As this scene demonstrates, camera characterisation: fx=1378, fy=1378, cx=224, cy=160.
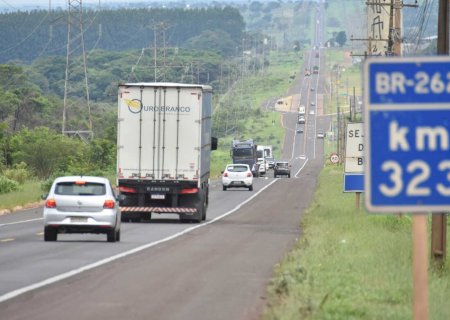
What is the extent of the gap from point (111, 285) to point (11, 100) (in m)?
103

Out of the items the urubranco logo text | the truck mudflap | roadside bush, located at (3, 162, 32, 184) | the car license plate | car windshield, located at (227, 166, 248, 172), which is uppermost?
the urubranco logo text

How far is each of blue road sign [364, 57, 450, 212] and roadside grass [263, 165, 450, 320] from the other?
5.96 m

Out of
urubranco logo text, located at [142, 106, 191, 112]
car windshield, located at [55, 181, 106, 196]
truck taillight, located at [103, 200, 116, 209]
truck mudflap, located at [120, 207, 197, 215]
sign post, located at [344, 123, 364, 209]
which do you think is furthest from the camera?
truck mudflap, located at [120, 207, 197, 215]

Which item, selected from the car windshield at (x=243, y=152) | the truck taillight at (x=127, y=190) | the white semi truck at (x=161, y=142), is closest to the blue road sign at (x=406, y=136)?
the white semi truck at (x=161, y=142)

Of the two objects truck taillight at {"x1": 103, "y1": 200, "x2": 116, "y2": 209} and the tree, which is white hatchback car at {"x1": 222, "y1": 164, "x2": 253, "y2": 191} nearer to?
the tree

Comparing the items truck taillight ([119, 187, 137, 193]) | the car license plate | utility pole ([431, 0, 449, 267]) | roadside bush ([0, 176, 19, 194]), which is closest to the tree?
roadside bush ([0, 176, 19, 194])

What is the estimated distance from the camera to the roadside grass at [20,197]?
51.9 meters

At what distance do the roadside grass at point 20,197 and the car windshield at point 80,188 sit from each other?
19693mm

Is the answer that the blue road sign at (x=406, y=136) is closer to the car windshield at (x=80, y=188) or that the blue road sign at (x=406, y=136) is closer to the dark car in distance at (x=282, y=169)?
the car windshield at (x=80, y=188)

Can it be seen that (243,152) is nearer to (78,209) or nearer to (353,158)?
(353,158)

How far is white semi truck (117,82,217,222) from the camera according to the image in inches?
Answer: 1610

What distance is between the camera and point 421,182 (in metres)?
8.86

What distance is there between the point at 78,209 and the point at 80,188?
0.70 m

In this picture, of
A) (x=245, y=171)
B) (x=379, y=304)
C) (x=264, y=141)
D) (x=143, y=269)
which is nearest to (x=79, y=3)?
(x=245, y=171)
